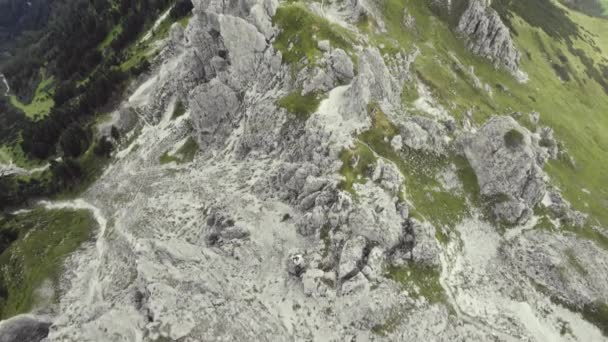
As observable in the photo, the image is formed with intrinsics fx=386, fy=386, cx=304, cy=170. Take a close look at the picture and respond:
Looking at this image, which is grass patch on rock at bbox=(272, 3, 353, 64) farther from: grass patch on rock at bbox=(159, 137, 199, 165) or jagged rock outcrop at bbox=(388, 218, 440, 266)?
jagged rock outcrop at bbox=(388, 218, 440, 266)

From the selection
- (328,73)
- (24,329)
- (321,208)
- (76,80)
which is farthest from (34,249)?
(76,80)

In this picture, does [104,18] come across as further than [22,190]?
Yes

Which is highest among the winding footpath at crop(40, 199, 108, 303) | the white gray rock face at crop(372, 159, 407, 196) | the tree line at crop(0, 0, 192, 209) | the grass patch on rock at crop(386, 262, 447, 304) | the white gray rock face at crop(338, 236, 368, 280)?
the white gray rock face at crop(372, 159, 407, 196)

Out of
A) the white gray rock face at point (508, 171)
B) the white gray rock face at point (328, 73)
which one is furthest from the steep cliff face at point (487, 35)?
the white gray rock face at point (328, 73)

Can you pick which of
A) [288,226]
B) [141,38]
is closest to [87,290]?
[288,226]

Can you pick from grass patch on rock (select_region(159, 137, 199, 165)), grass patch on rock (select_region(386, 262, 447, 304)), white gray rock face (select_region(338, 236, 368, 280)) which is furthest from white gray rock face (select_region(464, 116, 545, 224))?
grass patch on rock (select_region(159, 137, 199, 165))

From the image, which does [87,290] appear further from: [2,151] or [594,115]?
[594,115]

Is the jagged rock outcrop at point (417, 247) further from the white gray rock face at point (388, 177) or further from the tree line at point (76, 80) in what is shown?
the tree line at point (76, 80)
